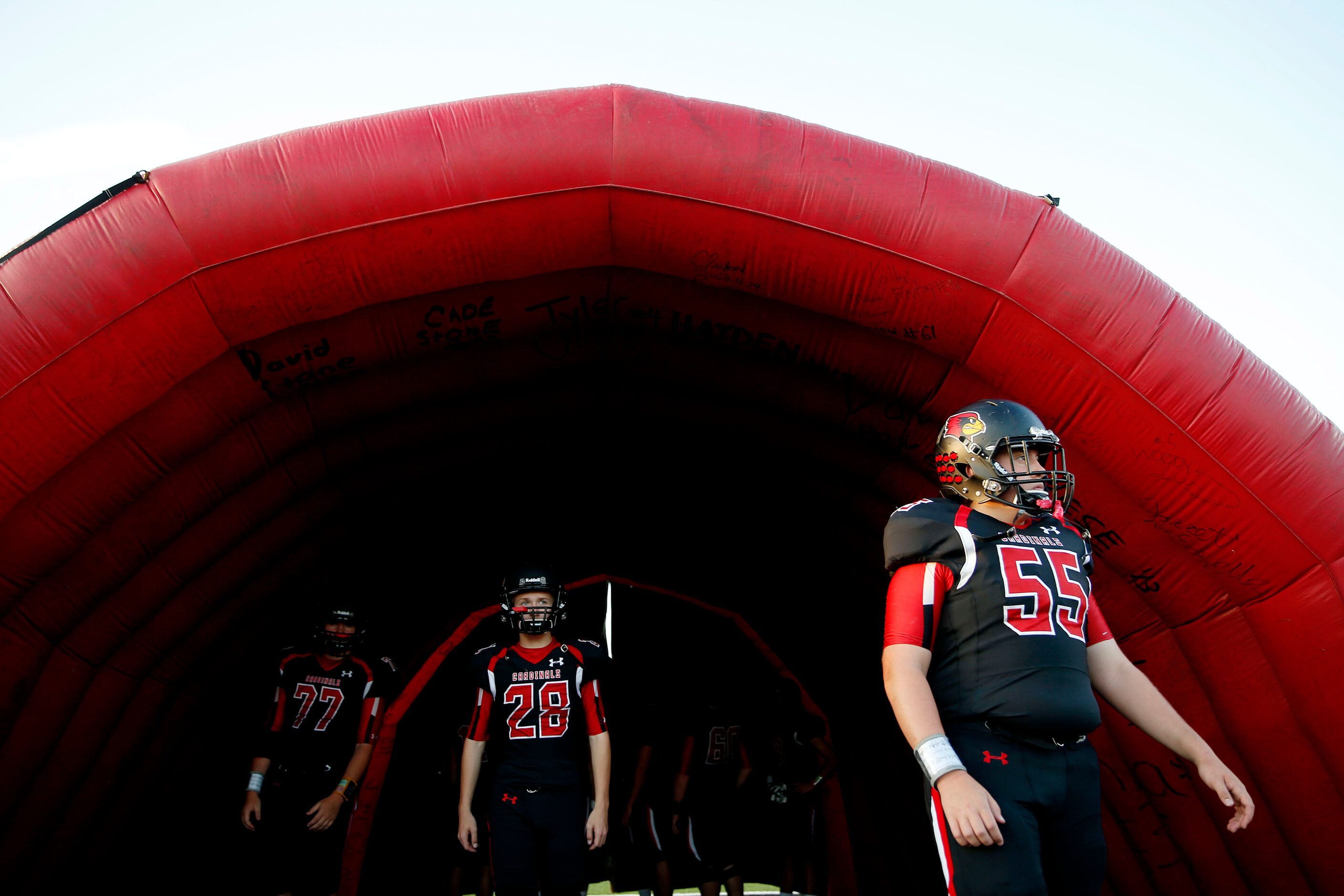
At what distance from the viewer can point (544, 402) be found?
6238mm

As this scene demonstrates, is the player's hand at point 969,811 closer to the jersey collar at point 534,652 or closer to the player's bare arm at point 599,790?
the player's bare arm at point 599,790

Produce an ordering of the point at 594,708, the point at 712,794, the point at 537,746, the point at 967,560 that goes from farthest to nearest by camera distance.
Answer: the point at 712,794
the point at 594,708
the point at 537,746
the point at 967,560

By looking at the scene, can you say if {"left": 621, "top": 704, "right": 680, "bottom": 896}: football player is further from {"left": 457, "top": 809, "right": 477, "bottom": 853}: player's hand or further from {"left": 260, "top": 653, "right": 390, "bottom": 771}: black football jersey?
{"left": 457, "top": 809, "right": 477, "bottom": 853}: player's hand

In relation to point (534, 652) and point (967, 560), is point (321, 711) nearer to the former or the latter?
point (534, 652)

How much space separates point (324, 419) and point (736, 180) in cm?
278

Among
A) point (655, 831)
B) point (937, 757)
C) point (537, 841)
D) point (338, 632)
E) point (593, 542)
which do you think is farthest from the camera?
point (593, 542)

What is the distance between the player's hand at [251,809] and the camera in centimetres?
542

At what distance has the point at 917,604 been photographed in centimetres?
279

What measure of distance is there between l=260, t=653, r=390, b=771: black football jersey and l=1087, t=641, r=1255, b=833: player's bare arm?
4.43 metres

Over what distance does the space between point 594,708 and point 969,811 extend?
2922mm

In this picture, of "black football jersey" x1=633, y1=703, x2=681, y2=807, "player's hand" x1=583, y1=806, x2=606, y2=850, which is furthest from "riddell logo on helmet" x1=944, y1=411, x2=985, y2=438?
"black football jersey" x1=633, y1=703, x2=681, y2=807

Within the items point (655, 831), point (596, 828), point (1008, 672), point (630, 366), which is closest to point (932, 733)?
point (1008, 672)

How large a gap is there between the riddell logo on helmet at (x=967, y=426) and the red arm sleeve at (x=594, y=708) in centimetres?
269

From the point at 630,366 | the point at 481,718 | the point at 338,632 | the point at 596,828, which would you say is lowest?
the point at 596,828
